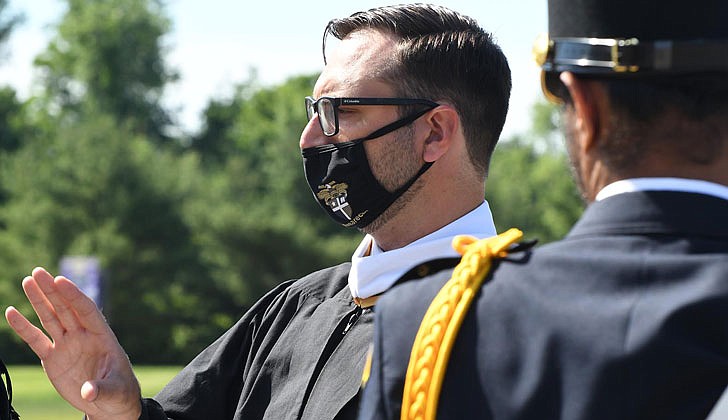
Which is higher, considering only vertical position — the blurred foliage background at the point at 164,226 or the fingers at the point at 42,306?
the fingers at the point at 42,306

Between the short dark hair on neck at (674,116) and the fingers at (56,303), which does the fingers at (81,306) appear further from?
the short dark hair on neck at (674,116)

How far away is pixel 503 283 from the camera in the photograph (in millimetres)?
1845

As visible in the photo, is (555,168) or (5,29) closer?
(5,29)

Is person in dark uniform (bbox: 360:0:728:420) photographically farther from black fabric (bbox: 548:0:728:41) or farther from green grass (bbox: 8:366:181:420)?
green grass (bbox: 8:366:181:420)

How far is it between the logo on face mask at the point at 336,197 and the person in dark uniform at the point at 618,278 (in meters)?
1.73

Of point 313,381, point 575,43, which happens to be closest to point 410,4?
point 313,381

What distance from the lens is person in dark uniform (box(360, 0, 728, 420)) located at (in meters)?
1.72

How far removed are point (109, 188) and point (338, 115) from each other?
47589 millimetres

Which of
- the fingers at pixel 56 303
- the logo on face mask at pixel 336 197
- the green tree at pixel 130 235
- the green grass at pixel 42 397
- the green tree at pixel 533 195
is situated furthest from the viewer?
the green tree at pixel 533 195

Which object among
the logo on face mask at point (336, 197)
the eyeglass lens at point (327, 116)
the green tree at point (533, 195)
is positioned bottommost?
the green tree at point (533, 195)

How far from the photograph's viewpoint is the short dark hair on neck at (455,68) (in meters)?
3.67

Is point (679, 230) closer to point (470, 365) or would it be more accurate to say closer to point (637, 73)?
point (637, 73)

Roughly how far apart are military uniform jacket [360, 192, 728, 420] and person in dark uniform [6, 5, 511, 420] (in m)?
1.49

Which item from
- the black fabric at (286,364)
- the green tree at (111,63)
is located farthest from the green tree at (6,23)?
the black fabric at (286,364)
